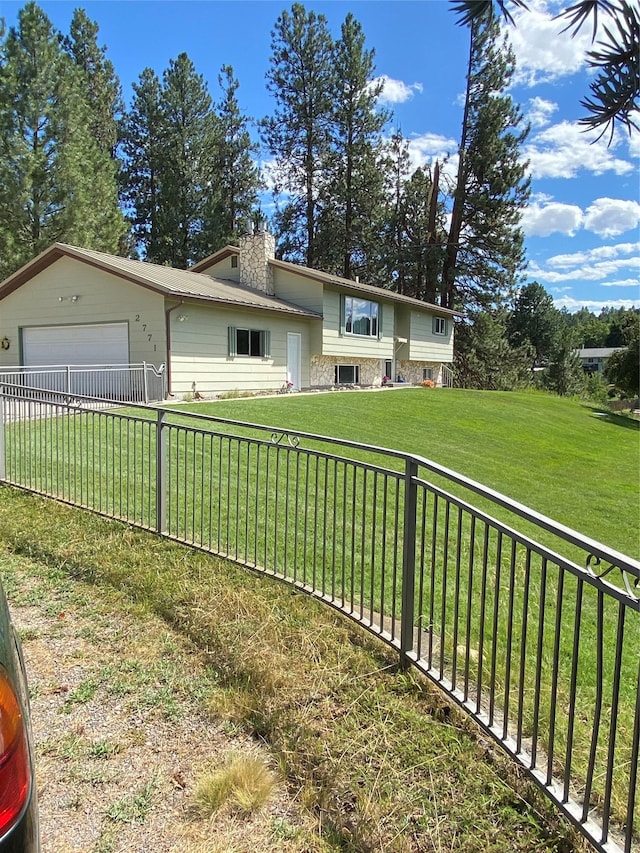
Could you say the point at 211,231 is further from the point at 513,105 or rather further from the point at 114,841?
the point at 114,841

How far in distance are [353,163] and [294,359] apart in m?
20.2

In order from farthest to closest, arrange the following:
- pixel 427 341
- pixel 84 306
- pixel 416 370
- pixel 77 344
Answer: pixel 416 370 < pixel 427 341 < pixel 77 344 < pixel 84 306

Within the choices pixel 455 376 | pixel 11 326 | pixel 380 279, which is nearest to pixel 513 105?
pixel 380 279

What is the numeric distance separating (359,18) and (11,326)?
1122 inches

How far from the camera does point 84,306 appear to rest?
57.6 ft

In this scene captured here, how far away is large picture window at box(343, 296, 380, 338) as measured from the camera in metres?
23.7

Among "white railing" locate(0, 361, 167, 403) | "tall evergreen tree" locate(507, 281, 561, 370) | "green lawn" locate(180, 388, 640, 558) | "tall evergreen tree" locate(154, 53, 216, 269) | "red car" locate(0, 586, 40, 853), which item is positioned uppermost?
"tall evergreen tree" locate(154, 53, 216, 269)

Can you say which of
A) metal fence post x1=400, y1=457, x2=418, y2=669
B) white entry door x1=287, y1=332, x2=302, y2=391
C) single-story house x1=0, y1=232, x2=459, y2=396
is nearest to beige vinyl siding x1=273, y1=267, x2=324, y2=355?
single-story house x1=0, y1=232, x2=459, y2=396

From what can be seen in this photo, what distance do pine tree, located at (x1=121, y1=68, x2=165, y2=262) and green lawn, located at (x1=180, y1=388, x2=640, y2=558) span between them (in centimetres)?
2377

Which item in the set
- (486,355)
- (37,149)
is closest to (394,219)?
(486,355)

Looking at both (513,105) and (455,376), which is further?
(455,376)

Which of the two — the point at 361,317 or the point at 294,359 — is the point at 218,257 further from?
the point at 361,317

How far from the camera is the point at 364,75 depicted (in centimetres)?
3481

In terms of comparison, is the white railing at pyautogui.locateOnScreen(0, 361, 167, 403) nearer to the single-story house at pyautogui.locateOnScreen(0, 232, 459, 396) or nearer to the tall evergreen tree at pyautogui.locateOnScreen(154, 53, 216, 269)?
the single-story house at pyautogui.locateOnScreen(0, 232, 459, 396)
